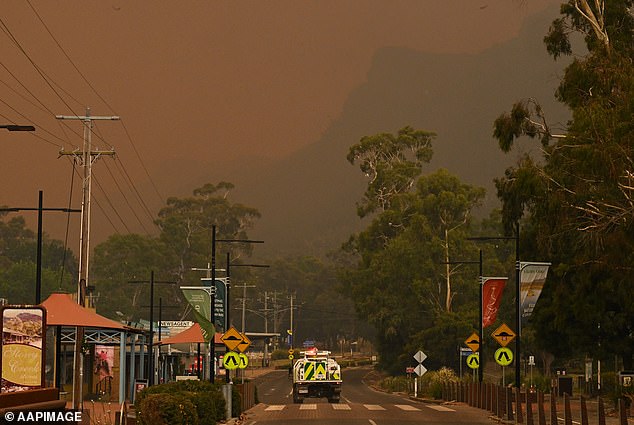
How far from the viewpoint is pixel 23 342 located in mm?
21828

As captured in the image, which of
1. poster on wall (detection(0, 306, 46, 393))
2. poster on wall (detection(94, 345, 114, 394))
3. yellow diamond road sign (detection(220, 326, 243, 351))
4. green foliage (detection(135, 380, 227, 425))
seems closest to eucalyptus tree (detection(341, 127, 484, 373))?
poster on wall (detection(94, 345, 114, 394))

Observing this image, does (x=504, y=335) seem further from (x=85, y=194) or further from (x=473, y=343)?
(x=85, y=194)

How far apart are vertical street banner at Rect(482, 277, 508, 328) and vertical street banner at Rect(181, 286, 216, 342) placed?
42.5ft

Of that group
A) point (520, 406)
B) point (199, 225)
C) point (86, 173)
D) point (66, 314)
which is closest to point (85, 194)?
point (86, 173)

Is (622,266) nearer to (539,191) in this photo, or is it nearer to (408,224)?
(539,191)

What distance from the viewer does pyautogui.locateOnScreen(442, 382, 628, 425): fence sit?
30703mm

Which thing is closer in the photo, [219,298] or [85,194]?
[219,298]

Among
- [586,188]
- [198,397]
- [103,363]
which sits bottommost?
[103,363]

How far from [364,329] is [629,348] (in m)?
132

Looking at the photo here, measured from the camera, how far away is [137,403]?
1160 inches

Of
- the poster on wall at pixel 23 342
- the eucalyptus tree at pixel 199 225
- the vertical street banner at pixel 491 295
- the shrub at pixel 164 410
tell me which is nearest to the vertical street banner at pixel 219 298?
the vertical street banner at pixel 491 295

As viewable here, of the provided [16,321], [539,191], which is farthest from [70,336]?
[16,321]

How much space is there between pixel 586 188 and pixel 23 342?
22.1 metres

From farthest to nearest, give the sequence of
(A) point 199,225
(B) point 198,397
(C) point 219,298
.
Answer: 1. (A) point 199,225
2. (C) point 219,298
3. (B) point 198,397
